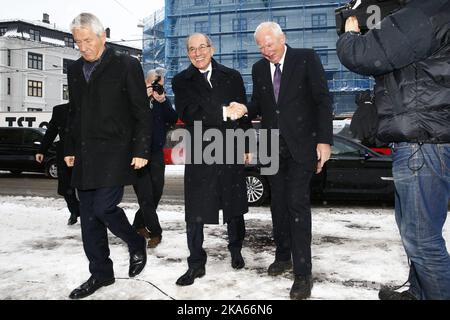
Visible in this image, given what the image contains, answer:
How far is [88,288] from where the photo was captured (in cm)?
315

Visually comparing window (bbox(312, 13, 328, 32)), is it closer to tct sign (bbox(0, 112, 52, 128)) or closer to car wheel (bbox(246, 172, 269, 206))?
tct sign (bbox(0, 112, 52, 128))

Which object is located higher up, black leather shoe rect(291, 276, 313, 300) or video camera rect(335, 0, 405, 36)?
video camera rect(335, 0, 405, 36)

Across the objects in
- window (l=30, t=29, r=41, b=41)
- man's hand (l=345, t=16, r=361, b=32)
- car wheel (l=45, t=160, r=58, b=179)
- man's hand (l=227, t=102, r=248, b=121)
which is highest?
window (l=30, t=29, r=41, b=41)

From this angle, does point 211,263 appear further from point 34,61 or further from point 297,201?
point 34,61

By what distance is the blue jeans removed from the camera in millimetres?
2311

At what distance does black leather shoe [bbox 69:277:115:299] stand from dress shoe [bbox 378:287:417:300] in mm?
2053

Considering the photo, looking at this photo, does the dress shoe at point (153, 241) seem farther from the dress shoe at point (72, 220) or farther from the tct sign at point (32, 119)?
the tct sign at point (32, 119)

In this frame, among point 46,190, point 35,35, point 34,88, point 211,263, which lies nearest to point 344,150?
point 211,263

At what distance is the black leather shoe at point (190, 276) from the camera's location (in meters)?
3.33

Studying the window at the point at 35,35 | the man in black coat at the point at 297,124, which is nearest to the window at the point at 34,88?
the window at the point at 35,35

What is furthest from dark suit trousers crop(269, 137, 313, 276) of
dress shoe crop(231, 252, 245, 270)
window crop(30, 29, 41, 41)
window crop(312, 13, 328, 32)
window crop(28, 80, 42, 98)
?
window crop(30, 29, 41, 41)

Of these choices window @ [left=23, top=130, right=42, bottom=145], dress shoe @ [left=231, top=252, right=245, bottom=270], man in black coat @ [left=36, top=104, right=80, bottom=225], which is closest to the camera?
dress shoe @ [left=231, top=252, right=245, bottom=270]
